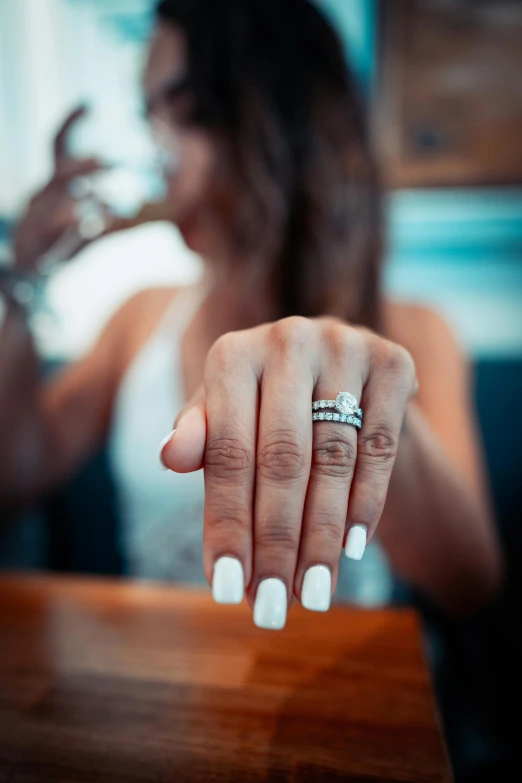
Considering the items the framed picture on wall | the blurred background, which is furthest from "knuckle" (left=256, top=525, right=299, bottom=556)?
the framed picture on wall

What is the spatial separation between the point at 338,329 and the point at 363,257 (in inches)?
19.5

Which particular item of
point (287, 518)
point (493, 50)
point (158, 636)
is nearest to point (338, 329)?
point (287, 518)

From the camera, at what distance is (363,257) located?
2.31 ft

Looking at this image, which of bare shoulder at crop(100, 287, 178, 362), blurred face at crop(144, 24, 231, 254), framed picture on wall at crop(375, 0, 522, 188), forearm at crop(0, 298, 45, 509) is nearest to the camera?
blurred face at crop(144, 24, 231, 254)

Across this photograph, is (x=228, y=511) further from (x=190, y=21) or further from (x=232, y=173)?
(x=190, y=21)

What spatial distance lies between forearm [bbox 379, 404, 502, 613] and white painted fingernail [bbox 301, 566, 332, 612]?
138 millimetres

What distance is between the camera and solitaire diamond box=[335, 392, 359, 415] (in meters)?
0.23

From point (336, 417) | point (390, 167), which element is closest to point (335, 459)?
point (336, 417)

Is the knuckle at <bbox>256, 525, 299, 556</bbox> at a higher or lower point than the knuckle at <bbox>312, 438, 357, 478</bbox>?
lower

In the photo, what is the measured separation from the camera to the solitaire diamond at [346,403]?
0.23 metres

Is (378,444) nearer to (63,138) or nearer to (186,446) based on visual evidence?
(186,446)

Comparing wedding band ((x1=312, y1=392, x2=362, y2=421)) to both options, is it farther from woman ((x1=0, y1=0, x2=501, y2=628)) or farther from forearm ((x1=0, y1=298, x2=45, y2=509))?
forearm ((x1=0, y1=298, x2=45, y2=509))

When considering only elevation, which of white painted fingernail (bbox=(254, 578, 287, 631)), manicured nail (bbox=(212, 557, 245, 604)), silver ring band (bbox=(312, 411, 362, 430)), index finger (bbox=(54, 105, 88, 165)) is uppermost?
index finger (bbox=(54, 105, 88, 165))

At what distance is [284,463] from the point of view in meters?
0.22
